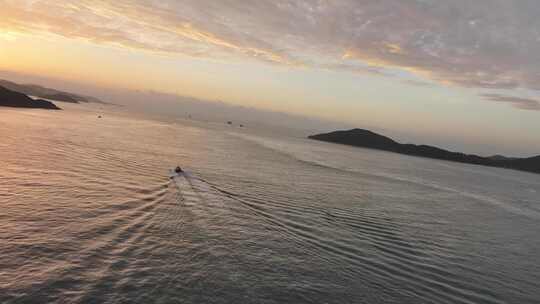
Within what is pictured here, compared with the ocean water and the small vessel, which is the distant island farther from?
the small vessel

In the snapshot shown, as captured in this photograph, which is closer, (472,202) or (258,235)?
(258,235)

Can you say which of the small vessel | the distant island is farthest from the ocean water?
the distant island

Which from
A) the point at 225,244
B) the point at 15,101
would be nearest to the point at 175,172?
the point at 225,244

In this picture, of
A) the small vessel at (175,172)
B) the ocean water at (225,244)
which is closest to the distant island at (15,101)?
the ocean water at (225,244)

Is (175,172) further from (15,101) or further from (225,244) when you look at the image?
(15,101)

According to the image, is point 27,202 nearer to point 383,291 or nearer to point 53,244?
point 53,244

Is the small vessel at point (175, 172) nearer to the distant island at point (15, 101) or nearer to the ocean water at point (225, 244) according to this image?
the ocean water at point (225, 244)

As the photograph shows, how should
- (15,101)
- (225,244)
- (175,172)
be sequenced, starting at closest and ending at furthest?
(225,244) → (175,172) → (15,101)

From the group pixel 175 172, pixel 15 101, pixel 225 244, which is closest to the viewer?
pixel 225 244

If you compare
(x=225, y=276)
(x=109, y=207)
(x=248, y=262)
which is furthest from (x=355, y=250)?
(x=109, y=207)

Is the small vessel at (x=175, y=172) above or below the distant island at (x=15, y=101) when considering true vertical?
below

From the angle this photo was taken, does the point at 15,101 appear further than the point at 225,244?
Yes
